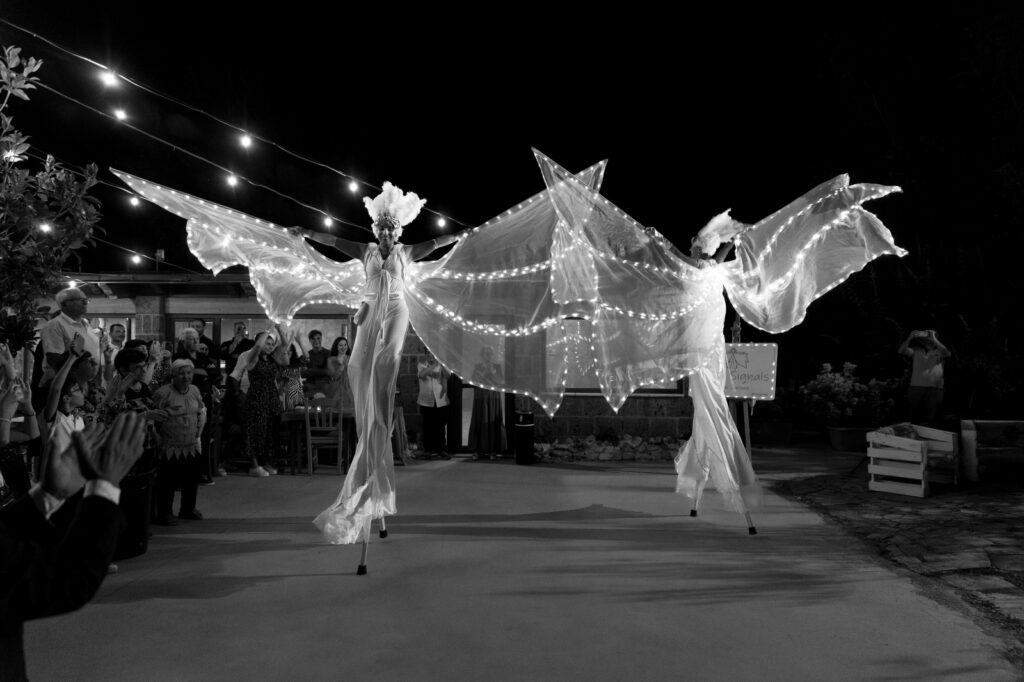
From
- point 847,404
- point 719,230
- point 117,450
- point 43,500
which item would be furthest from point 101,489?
point 847,404

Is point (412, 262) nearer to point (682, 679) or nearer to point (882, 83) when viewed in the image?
point (682, 679)

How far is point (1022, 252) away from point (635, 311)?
476 inches

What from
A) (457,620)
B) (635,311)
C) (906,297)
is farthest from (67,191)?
(906,297)

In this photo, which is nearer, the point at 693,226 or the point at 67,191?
the point at 67,191

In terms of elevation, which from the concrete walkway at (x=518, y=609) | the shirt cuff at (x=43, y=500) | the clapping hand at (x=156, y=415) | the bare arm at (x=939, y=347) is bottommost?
the concrete walkway at (x=518, y=609)

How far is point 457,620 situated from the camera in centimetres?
377

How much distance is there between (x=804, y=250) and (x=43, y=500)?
5.25 m

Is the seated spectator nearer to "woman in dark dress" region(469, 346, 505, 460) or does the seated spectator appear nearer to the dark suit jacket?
the dark suit jacket

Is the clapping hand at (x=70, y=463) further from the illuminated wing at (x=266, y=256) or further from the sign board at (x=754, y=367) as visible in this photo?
the sign board at (x=754, y=367)

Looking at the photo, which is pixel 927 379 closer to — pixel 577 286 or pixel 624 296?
pixel 624 296

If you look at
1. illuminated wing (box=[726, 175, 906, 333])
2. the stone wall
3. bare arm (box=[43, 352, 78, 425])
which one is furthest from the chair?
illuminated wing (box=[726, 175, 906, 333])

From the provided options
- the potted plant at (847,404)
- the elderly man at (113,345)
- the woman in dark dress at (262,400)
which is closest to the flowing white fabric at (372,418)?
the woman in dark dress at (262,400)

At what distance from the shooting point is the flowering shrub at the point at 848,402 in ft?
41.3

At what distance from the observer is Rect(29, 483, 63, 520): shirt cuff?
1926 mm
